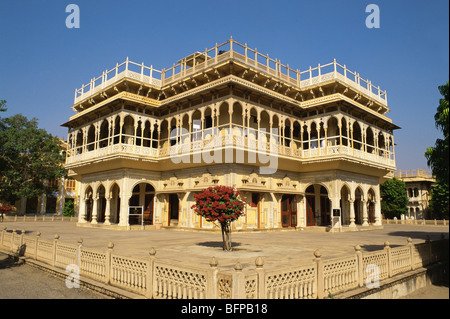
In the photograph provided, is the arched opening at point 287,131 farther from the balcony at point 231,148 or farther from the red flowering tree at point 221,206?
the red flowering tree at point 221,206

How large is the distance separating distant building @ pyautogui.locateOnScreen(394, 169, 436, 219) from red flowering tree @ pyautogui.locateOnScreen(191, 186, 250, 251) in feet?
156

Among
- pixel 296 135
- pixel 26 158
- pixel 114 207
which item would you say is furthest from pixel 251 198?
pixel 26 158

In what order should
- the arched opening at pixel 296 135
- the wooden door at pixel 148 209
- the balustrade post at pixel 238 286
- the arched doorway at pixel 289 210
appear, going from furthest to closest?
1. the wooden door at pixel 148 209
2. the arched opening at pixel 296 135
3. the arched doorway at pixel 289 210
4. the balustrade post at pixel 238 286

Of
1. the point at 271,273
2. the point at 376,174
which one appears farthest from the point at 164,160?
→ the point at 271,273

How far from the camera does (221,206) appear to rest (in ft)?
36.8

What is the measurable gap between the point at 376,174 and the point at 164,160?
17514 millimetres

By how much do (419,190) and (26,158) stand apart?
5618 centimetres

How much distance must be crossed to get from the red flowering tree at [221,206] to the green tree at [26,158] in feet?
124

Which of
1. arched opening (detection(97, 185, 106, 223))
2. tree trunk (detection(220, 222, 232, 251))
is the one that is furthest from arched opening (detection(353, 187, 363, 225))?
arched opening (detection(97, 185, 106, 223))

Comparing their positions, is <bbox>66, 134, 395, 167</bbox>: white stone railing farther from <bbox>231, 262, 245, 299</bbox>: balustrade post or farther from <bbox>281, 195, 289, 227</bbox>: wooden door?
<bbox>231, 262, 245, 299</bbox>: balustrade post

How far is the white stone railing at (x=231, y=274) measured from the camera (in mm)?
5327

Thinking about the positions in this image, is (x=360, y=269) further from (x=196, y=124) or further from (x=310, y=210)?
(x=310, y=210)

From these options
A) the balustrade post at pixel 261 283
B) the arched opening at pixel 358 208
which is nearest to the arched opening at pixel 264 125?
the arched opening at pixel 358 208

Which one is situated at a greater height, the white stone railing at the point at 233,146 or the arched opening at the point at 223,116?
the arched opening at the point at 223,116
